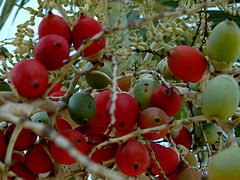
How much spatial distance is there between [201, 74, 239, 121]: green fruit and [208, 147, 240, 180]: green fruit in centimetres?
9

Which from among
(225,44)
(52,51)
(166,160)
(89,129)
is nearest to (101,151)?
(89,129)

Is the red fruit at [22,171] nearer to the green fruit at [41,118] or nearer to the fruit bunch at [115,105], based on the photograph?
the fruit bunch at [115,105]

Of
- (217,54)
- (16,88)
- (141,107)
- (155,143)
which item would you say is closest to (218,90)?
(217,54)

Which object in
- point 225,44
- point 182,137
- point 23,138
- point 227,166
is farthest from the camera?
point 182,137

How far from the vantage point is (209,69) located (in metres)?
0.96

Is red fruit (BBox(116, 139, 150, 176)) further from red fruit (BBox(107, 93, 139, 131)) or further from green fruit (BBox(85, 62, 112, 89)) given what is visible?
green fruit (BBox(85, 62, 112, 89))

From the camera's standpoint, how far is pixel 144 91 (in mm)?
1068

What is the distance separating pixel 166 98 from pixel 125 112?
140 mm

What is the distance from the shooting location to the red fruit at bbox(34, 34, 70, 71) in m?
0.92

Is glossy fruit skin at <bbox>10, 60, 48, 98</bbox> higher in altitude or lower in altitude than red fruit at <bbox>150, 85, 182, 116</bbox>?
higher

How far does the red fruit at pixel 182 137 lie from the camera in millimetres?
1288

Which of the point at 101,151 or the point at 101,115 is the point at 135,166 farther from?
the point at 101,115

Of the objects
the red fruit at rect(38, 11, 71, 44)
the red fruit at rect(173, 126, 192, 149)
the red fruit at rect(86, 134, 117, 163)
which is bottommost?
the red fruit at rect(173, 126, 192, 149)

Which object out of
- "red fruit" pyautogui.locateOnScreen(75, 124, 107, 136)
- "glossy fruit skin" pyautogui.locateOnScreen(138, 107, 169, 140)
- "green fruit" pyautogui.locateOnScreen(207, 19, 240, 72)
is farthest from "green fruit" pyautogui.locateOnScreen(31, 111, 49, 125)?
"green fruit" pyautogui.locateOnScreen(207, 19, 240, 72)
